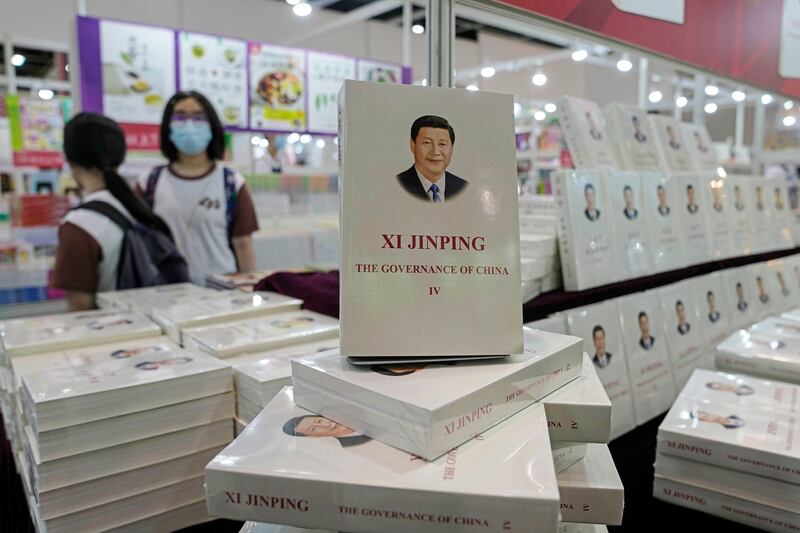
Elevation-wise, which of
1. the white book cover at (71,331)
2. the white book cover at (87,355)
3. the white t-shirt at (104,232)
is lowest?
the white book cover at (87,355)

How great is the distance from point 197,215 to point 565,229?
1785mm

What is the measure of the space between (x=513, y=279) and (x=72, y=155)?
2115 mm

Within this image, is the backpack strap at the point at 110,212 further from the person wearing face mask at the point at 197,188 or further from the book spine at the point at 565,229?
the book spine at the point at 565,229

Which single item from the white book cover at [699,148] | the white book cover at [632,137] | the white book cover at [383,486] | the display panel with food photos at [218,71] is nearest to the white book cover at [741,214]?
the white book cover at [699,148]

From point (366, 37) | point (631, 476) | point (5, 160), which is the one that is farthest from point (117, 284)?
point (366, 37)

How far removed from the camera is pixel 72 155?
2.38 meters

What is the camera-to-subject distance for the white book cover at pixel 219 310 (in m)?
1.54

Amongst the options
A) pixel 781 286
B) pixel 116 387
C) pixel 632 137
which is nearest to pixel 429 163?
pixel 116 387

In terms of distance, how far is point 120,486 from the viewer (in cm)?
111

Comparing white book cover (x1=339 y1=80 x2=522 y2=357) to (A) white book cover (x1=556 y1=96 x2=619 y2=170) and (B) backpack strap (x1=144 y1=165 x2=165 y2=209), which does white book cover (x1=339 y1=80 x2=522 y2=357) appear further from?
(B) backpack strap (x1=144 y1=165 x2=165 y2=209)

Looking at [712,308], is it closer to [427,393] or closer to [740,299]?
[740,299]

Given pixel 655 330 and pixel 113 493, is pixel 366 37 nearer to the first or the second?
pixel 655 330

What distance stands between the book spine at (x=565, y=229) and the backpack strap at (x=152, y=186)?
1896mm

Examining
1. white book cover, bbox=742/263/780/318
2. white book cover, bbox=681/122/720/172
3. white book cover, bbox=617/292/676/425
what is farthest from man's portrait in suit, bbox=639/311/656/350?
white book cover, bbox=681/122/720/172
